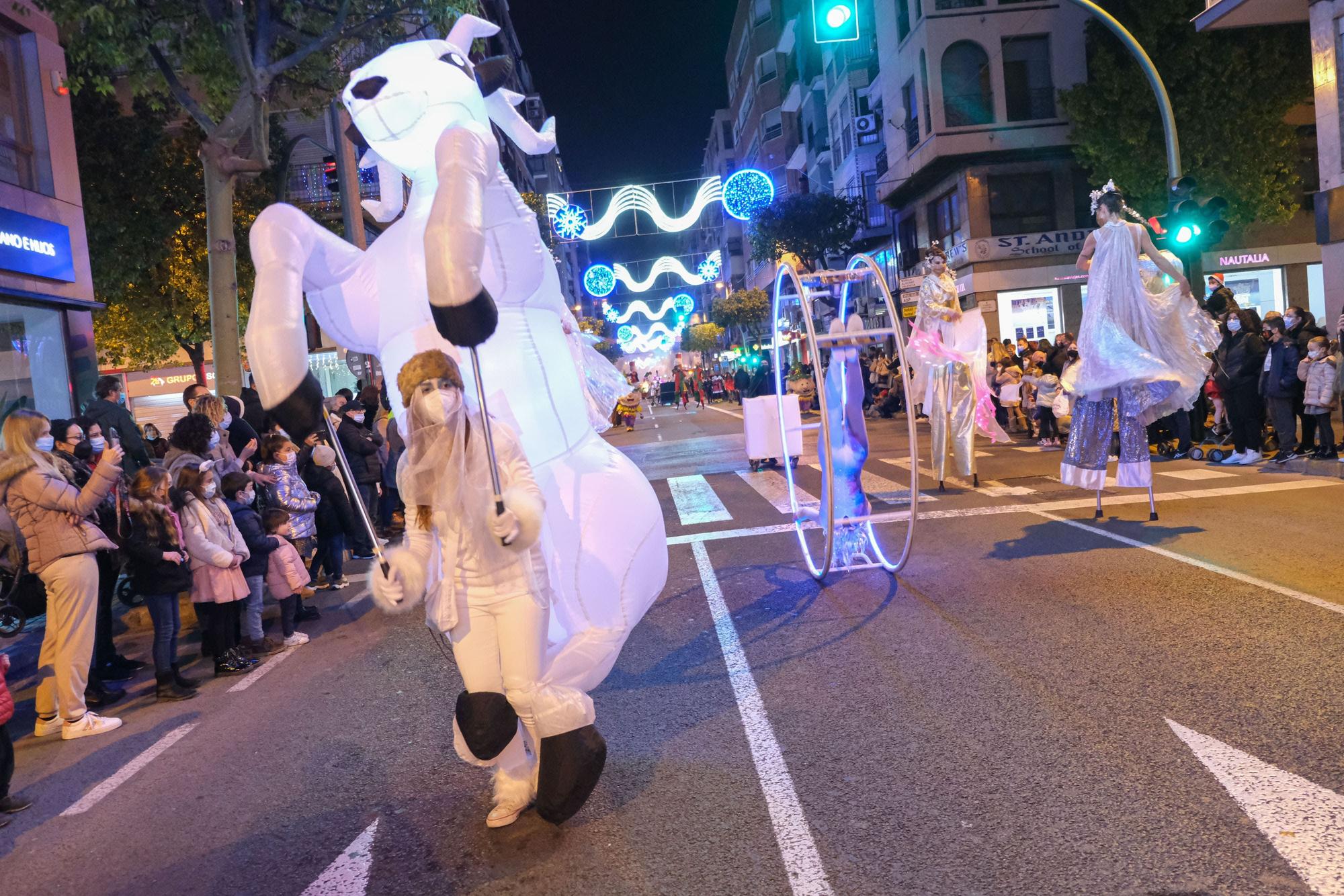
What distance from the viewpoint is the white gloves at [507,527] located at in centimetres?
320

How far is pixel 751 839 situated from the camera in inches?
134

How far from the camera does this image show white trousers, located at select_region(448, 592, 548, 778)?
11.2 ft

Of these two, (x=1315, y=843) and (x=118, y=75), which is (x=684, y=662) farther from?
(x=118, y=75)

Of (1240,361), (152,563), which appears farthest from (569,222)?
(152,563)

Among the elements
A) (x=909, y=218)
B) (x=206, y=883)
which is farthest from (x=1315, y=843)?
(x=909, y=218)

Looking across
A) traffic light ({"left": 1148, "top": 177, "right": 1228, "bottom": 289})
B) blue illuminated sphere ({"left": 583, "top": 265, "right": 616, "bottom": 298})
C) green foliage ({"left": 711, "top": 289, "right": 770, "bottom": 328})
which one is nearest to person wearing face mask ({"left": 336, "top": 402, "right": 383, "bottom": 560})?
traffic light ({"left": 1148, "top": 177, "right": 1228, "bottom": 289})

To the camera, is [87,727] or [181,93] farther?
[181,93]

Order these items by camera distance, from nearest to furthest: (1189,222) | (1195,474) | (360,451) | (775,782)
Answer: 1. (775,782)
2. (360,451)
3. (1195,474)
4. (1189,222)

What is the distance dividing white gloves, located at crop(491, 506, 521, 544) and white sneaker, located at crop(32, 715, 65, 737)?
13.7ft

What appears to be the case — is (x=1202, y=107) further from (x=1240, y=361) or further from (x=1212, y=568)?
(x=1212, y=568)

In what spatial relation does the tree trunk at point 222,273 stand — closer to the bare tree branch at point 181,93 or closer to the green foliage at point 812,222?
the bare tree branch at point 181,93

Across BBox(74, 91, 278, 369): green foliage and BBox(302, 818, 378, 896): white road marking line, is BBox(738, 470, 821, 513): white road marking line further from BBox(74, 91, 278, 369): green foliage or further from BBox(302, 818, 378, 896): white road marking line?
BBox(74, 91, 278, 369): green foliage

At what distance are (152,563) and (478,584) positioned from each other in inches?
150

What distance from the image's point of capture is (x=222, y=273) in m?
11.4
